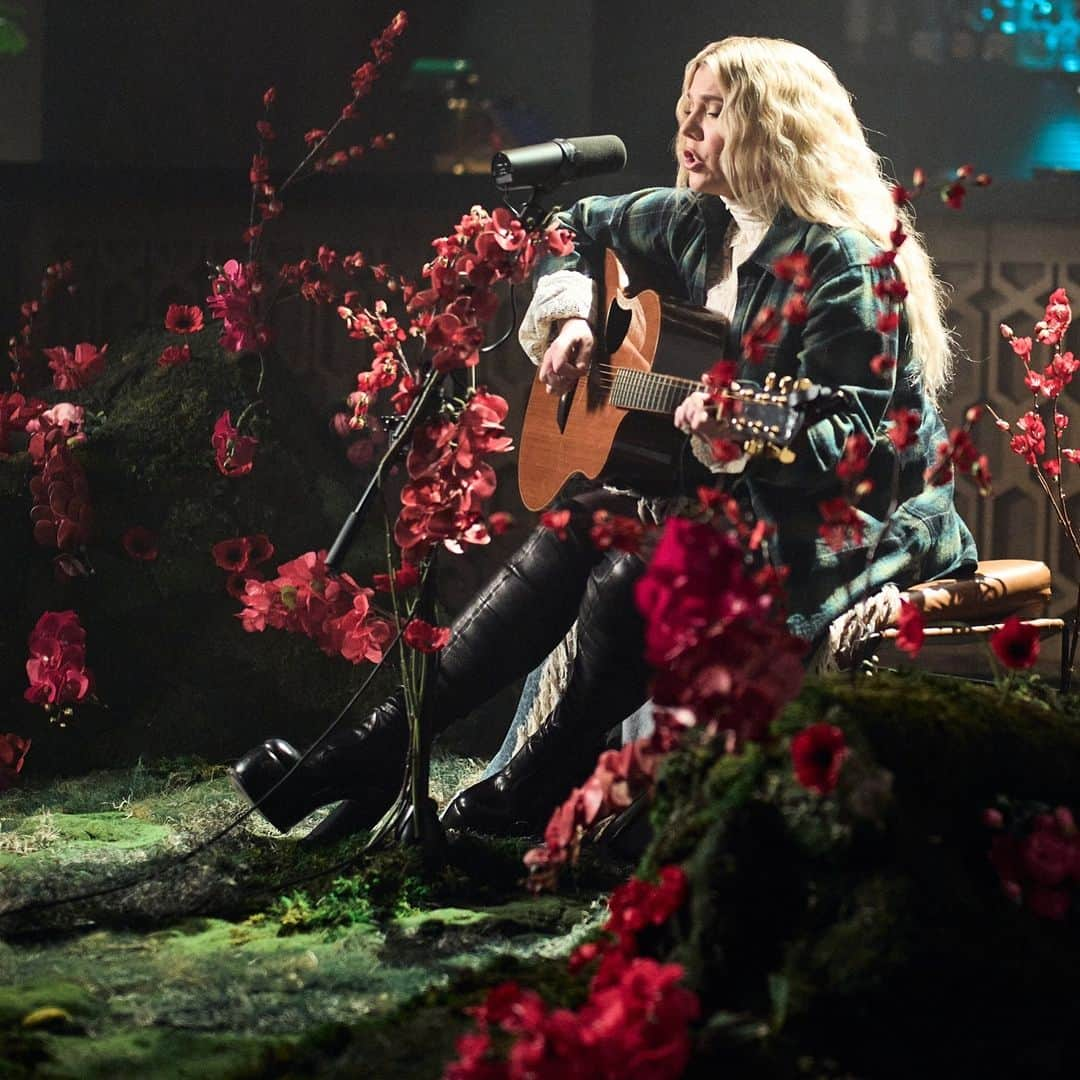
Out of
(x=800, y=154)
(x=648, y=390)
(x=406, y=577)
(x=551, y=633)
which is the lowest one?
(x=551, y=633)

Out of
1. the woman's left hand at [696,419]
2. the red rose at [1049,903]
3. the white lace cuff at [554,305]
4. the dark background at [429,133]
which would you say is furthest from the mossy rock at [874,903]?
the dark background at [429,133]

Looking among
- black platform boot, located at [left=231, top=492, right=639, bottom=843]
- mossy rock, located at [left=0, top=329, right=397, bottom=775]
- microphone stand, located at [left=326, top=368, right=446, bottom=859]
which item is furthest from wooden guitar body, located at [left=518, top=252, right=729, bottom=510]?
mossy rock, located at [left=0, top=329, right=397, bottom=775]

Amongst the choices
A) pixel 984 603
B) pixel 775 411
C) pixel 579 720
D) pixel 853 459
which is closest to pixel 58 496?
pixel 579 720

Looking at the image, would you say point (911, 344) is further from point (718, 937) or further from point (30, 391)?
point (30, 391)

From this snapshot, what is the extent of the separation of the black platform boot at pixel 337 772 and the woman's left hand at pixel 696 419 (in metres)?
0.83

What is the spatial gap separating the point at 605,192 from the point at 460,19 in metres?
0.73

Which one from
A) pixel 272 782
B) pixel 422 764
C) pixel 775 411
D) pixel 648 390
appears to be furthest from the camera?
pixel 648 390

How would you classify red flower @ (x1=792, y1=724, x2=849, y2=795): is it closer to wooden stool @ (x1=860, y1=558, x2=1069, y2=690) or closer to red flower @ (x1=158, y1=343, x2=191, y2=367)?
wooden stool @ (x1=860, y1=558, x2=1069, y2=690)

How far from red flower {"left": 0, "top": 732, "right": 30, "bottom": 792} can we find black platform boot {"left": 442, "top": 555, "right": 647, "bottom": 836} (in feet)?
3.93

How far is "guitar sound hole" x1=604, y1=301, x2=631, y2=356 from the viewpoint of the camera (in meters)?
3.12

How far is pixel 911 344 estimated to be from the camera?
308 cm

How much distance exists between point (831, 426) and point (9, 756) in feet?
7.04

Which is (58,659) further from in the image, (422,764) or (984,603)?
(984,603)

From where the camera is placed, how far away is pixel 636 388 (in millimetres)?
3041
